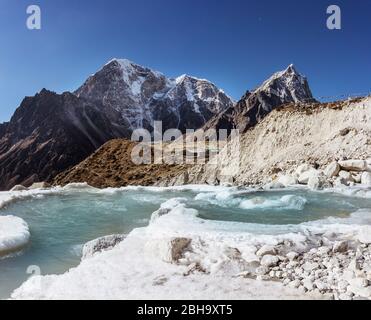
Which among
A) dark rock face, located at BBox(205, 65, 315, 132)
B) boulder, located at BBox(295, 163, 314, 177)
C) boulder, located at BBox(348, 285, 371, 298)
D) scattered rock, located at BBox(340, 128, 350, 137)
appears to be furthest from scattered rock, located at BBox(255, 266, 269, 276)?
dark rock face, located at BBox(205, 65, 315, 132)

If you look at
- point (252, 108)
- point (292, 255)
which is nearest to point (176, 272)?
point (292, 255)

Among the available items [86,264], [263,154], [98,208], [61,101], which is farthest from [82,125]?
[86,264]

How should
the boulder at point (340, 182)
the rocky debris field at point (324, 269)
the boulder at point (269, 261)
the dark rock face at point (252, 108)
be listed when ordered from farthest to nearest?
the dark rock face at point (252, 108)
the boulder at point (340, 182)
the boulder at point (269, 261)
the rocky debris field at point (324, 269)

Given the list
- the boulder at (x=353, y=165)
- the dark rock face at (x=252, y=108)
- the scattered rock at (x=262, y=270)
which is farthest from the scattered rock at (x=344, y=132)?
the dark rock face at (x=252, y=108)

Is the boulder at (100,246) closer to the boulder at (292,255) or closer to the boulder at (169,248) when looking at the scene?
the boulder at (169,248)

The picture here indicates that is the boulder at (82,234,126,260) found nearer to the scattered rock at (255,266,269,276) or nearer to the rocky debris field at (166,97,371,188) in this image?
the scattered rock at (255,266,269,276)

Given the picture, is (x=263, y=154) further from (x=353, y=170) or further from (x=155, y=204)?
(x=155, y=204)
